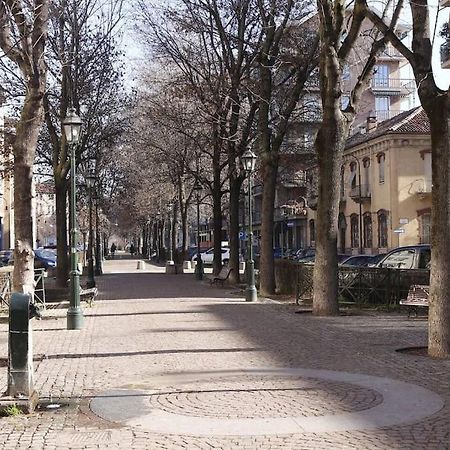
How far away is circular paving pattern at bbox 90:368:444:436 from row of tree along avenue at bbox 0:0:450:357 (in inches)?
112

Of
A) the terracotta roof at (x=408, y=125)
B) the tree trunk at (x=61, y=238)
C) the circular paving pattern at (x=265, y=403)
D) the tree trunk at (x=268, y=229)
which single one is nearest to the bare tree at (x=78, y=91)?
the tree trunk at (x=61, y=238)

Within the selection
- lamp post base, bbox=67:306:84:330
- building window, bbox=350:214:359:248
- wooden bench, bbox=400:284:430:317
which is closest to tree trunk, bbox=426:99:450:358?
wooden bench, bbox=400:284:430:317

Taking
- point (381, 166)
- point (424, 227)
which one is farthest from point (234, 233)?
point (381, 166)

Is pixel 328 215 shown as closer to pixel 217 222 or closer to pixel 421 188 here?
pixel 217 222

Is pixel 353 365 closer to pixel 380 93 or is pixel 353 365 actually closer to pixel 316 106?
pixel 316 106

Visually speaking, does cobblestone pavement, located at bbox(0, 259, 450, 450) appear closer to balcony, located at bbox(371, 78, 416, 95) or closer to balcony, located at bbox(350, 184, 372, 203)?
balcony, located at bbox(350, 184, 372, 203)

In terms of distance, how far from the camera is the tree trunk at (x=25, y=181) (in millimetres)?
12562

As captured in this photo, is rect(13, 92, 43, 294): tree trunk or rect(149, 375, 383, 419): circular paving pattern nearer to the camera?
rect(149, 375, 383, 419): circular paving pattern

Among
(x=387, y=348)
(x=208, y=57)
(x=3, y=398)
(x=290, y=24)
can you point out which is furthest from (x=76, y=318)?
(x=208, y=57)

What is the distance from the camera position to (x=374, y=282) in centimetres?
1958

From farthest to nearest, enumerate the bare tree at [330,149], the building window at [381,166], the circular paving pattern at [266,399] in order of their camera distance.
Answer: the building window at [381,166], the bare tree at [330,149], the circular paving pattern at [266,399]

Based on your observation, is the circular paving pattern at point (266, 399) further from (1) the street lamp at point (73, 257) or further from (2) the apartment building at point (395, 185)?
(2) the apartment building at point (395, 185)

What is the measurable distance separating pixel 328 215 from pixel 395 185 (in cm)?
3066

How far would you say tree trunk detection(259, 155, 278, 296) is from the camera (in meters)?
23.8
